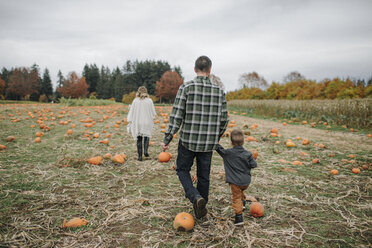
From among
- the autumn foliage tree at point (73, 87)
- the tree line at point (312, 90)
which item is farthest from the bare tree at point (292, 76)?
the autumn foliage tree at point (73, 87)

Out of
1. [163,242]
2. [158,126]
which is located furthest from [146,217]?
[158,126]

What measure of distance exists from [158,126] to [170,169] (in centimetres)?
540

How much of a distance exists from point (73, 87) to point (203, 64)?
247 ft

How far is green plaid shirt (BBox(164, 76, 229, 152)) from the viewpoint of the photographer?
2.73m

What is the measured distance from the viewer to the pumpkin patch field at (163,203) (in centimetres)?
241

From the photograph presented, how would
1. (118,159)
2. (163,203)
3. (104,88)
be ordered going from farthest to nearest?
(104,88)
(118,159)
(163,203)

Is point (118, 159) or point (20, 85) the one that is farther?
point (20, 85)

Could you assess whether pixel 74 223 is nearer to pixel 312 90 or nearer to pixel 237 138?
pixel 237 138

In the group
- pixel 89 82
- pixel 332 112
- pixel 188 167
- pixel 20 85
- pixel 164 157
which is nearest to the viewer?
pixel 188 167

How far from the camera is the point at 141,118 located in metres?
5.60

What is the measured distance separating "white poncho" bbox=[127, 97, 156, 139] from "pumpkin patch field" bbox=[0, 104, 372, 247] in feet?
2.63

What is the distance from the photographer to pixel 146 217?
285 cm

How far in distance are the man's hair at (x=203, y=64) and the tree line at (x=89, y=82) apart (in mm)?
64288

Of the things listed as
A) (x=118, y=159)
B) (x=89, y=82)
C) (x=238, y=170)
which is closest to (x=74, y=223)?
(x=238, y=170)
